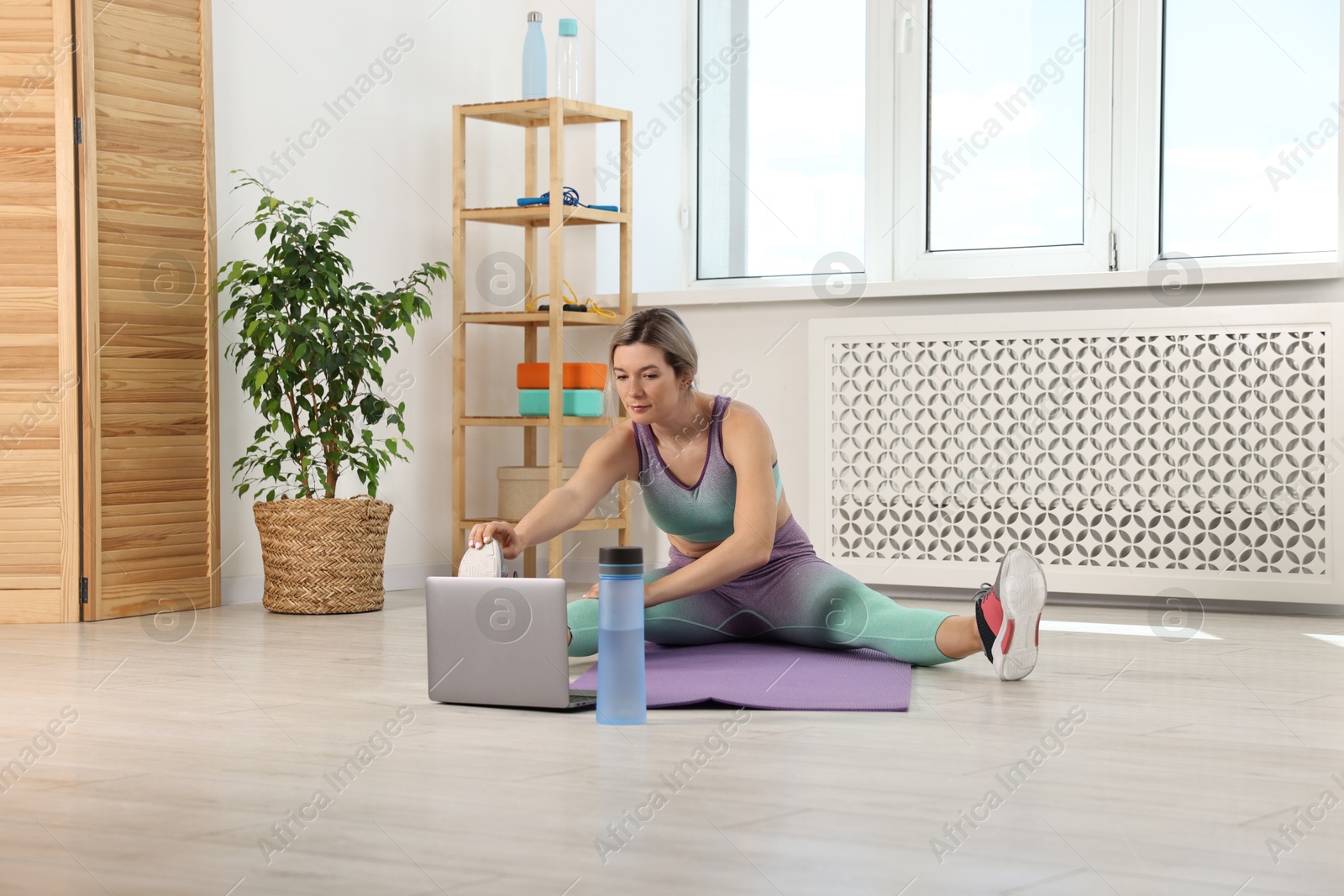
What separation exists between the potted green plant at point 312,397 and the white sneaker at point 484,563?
1290 millimetres

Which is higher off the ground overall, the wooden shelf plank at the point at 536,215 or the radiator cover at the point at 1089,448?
the wooden shelf plank at the point at 536,215

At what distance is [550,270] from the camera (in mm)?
3510

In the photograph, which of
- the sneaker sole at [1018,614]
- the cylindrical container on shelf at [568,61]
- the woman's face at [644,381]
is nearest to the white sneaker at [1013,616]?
the sneaker sole at [1018,614]

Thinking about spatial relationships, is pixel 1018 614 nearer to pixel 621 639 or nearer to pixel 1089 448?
pixel 621 639

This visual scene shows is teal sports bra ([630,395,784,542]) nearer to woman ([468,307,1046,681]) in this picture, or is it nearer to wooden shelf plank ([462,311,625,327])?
woman ([468,307,1046,681])

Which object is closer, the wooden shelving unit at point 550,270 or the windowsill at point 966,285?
the windowsill at point 966,285

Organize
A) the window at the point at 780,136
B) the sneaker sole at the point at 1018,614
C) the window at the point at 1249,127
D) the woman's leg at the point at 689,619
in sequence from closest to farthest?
the sneaker sole at the point at 1018,614 → the woman's leg at the point at 689,619 → the window at the point at 1249,127 → the window at the point at 780,136

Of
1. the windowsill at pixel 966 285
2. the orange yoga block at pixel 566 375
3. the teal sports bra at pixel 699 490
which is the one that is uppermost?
the windowsill at pixel 966 285

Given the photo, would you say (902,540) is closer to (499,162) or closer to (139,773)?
(499,162)

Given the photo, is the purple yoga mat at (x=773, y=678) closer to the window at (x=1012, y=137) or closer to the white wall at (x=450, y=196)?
the white wall at (x=450, y=196)

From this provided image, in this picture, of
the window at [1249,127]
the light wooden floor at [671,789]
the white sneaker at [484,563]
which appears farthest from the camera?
the window at [1249,127]

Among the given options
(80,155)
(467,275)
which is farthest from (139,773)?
(467,275)

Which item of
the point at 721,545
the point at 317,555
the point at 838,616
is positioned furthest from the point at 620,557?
the point at 317,555

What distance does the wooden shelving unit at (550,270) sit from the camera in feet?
11.5
